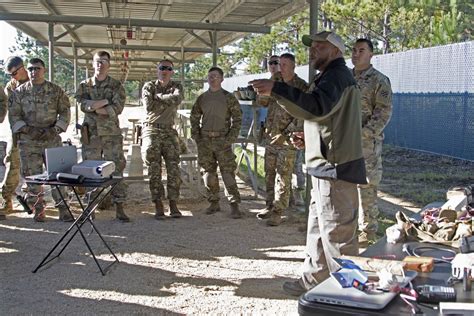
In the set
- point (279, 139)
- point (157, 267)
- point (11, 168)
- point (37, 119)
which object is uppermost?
point (37, 119)

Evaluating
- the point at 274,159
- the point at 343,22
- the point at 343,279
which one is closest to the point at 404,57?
the point at 343,22

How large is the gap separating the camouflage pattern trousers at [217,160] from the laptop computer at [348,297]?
5.00 metres

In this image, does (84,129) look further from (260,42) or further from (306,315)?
(260,42)

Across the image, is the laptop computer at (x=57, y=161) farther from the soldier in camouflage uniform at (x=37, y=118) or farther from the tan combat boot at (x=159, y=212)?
the tan combat boot at (x=159, y=212)

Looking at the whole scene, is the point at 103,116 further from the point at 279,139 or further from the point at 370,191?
the point at 370,191

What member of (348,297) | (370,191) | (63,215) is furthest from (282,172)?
(348,297)

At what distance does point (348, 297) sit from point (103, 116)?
5245mm

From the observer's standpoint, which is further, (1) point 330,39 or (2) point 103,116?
(2) point 103,116

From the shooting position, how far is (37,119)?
6457mm

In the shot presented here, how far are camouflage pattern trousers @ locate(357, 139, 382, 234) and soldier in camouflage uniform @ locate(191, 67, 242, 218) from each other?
6.29 feet

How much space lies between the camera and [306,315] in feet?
6.21

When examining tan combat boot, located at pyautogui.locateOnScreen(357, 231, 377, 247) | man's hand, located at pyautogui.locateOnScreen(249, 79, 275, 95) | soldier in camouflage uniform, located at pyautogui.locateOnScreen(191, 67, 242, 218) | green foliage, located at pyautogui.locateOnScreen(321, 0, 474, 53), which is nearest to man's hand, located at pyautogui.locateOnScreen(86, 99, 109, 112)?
soldier in camouflage uniform, located at pyautogui.locateOnScreen(191, 67, 242, 218)

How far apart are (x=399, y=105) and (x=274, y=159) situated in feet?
31.5

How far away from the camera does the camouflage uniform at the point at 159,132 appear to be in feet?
22.3
